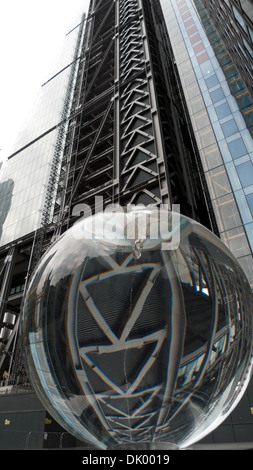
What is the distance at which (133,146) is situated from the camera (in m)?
16.4

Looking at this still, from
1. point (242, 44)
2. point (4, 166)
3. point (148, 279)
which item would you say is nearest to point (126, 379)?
point (148, 279)

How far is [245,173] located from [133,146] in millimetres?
6312

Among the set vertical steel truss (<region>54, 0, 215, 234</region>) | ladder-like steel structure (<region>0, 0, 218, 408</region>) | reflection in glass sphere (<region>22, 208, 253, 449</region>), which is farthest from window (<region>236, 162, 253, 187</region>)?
reflection in glass sphere (<region>22, 208, 253, 449</region>)

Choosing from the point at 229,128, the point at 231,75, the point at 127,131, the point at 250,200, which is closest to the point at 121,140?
the point at 127,131

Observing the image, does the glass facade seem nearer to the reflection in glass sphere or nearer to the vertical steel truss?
the vertical steel truss

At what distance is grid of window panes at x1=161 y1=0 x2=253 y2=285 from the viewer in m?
13.9

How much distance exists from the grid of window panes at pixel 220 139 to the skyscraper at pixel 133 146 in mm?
66

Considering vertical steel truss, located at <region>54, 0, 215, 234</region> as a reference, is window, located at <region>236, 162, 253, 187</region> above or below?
below

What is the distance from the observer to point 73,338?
3.61 ft

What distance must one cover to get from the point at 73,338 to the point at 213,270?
24.7 inches

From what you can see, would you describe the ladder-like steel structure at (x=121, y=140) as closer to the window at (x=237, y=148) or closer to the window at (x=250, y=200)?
the window at (x=250, y=200)

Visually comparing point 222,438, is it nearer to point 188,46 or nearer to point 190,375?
point 190,375

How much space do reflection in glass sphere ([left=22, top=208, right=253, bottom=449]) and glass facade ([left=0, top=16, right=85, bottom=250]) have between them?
20.4 m
